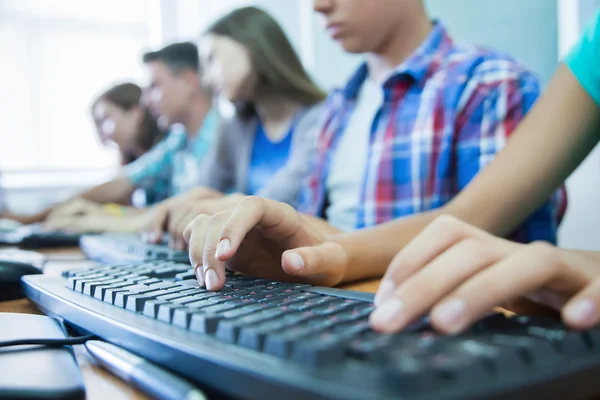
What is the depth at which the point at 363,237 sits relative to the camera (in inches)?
→ 23.9

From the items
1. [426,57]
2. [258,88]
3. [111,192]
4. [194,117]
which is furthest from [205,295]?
[194,117]

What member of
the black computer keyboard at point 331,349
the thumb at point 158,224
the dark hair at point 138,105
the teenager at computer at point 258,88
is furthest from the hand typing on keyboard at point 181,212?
the dark hair at point 138,105

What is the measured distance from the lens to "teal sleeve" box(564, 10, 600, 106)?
647 millimetres

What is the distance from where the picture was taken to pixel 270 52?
67.2 inches

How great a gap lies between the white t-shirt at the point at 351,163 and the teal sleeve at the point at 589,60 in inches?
16.5

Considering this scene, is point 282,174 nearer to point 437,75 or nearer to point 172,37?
point 437,75

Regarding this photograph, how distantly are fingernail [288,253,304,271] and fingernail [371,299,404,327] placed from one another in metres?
0.18

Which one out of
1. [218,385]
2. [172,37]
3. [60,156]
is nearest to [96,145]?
[60,156]

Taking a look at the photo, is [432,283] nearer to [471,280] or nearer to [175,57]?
[471,280]

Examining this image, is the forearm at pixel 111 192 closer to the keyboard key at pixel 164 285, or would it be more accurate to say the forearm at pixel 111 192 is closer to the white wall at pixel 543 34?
the white wall at pixel 543 34

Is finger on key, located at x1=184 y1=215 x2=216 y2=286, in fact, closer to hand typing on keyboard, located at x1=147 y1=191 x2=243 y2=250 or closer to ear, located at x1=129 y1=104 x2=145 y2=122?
hand typing on keyboard, located at x1=147 y1=191 x2=243 y2=250

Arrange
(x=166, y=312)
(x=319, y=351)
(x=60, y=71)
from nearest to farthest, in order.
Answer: (x=319, y=351) → (x=166, y=312) → (x=60, y=71)

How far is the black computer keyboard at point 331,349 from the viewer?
0.20 meters

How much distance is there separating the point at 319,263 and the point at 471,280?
203 millimetres
